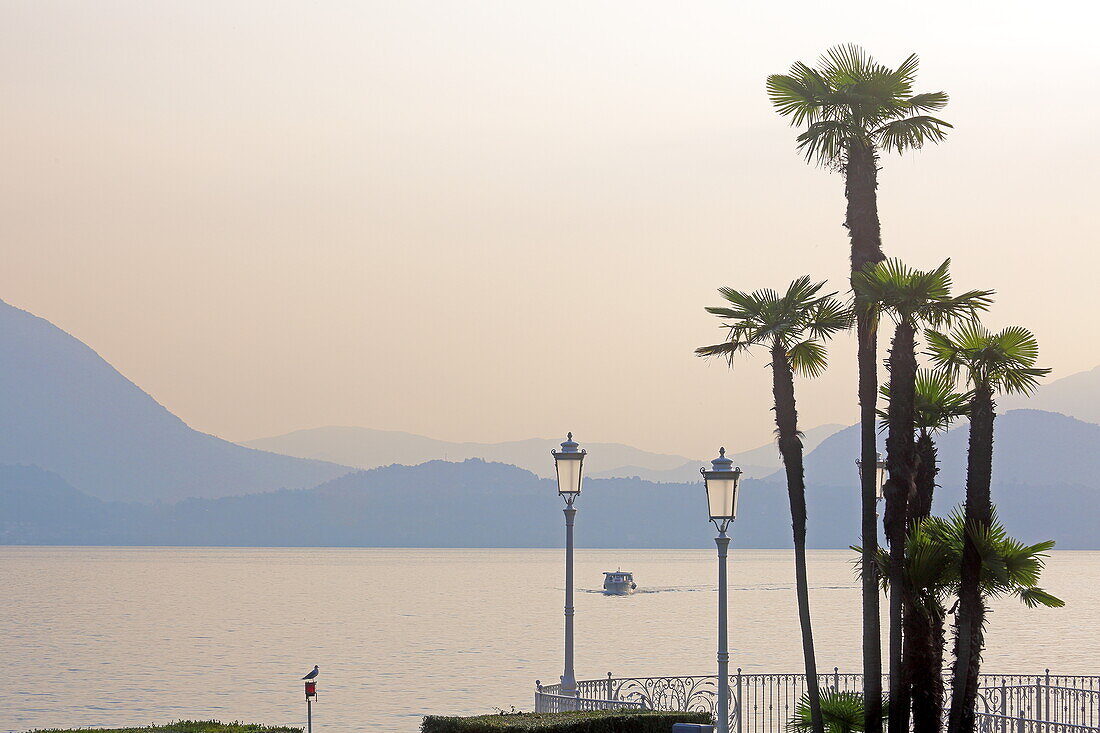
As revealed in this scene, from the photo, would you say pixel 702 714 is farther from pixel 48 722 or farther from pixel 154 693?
pixel 154 693

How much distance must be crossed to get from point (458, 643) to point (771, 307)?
Result: 243 ft

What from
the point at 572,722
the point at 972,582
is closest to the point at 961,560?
the point at 972,582

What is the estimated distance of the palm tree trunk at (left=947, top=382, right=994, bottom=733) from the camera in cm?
1922

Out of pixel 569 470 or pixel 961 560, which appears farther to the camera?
pixel 569 470

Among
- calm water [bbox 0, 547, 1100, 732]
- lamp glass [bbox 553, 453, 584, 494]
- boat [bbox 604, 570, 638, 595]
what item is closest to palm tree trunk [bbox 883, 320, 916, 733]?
lamp glass [bbox 553, 453, 584, 494]

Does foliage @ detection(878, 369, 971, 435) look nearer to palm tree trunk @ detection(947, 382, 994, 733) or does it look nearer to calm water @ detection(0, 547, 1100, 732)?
palm tree trunk @ detection(947, 382, 994, 733)

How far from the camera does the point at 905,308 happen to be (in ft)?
64.7

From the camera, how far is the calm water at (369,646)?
2436 inches

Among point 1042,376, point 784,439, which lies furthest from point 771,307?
point 1042,376

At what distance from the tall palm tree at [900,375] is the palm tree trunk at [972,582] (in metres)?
0.71

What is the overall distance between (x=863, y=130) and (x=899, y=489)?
5.10 meters

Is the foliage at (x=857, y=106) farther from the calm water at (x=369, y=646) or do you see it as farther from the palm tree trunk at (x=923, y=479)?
the calm water at (x=369, y=646)

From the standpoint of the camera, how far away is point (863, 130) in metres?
20.8

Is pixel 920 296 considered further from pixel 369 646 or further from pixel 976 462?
pixel 369 646
